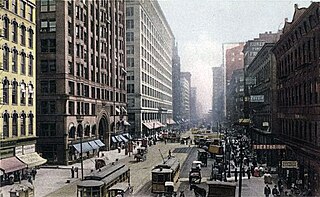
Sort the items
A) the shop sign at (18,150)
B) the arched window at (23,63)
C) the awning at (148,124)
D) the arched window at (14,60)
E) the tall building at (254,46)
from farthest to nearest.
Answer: the tall building at (254,46) → the awning at (148,124) → the arched window at (23,63) → the shop sign at (18,150) → the arched window at (14,60)

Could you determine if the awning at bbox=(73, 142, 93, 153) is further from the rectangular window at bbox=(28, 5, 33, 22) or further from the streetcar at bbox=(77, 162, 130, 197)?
the streetcar at bbox=(77, 162, 130, 197)

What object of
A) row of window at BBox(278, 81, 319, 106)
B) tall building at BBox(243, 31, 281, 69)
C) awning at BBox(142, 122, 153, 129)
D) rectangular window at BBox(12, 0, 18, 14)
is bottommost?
awning at BBox(142, 122, 153, 129)

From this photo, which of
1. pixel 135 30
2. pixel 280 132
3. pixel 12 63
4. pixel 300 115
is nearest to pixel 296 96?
pixel 300 115

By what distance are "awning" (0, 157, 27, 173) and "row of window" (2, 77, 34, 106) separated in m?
5.63

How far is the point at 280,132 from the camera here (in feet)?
172

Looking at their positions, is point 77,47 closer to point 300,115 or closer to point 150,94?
point 300,115

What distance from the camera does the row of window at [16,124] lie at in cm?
4044

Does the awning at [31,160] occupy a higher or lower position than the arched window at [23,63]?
lower

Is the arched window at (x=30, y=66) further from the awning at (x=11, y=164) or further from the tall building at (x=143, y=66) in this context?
the tall building at (x=143, y=66)

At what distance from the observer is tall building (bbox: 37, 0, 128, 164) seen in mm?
57531

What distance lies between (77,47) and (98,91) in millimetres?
13920

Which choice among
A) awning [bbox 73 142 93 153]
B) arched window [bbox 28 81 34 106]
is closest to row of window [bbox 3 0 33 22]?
arched window [bbox 28 81 34 106]

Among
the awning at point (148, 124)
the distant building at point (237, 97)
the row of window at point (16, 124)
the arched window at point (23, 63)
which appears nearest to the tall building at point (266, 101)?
the row of window at point (16, 124)

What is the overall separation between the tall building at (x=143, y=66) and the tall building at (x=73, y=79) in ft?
79.4
